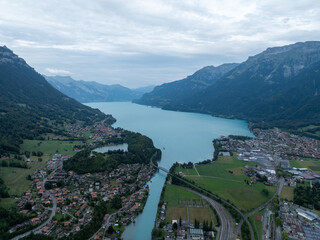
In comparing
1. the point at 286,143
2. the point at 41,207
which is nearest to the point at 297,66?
the point at 286,143

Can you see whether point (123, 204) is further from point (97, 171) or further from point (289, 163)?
point (289, 163)

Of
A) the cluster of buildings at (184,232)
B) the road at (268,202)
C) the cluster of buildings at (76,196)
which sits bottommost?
the road at (268,202)

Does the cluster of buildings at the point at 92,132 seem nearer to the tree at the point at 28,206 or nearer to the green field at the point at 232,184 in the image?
the green field at the point at 232,184

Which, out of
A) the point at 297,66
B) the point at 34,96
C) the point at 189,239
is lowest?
the point at 189,239

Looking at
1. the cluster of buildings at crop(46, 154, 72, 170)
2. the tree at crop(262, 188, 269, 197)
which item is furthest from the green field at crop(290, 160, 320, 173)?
the cluster of buildings at crop(46, 154, 72, 170)

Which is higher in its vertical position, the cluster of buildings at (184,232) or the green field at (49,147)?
the green field at (49,147)

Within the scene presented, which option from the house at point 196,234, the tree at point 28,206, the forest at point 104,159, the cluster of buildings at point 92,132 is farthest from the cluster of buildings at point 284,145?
the tree at point 28,206
